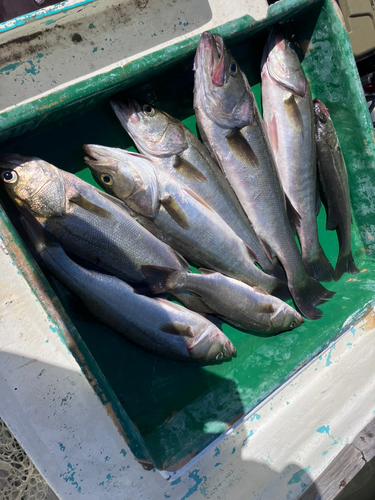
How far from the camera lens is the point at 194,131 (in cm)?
279

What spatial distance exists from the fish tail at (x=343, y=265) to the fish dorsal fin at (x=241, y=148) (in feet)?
4.15

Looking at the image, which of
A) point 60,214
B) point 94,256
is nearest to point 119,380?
point 94,256

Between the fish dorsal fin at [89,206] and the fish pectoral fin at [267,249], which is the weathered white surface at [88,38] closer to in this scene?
the fish dorsal fin at [89,206]

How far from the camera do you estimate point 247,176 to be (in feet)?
8.46

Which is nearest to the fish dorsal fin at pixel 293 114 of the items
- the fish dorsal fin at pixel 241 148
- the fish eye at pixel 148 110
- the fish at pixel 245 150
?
the fish at pixel 245 150

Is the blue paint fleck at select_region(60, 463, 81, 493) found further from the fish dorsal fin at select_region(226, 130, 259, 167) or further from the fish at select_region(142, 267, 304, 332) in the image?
the fish dorsal fin at select_region(226, 130, 259, 167)

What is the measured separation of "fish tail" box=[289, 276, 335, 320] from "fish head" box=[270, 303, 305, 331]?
0.34ft

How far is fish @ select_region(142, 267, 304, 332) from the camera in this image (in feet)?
7.91

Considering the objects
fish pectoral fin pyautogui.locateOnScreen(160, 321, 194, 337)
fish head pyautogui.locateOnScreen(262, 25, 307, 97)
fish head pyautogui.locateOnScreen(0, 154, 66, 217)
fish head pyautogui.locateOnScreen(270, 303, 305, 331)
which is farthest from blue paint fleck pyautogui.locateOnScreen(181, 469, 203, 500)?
fish head pyautogui.locateOnScreen(262, 25, 307, 97)

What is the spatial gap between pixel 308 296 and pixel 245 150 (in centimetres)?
131

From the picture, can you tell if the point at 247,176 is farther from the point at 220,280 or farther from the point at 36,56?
the point at 36,56

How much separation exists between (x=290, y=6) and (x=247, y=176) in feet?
4.16

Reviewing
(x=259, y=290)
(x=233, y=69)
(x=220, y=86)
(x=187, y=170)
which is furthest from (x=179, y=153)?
(x=259, y=290)

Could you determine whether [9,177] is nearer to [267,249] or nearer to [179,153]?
[179,153]
